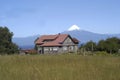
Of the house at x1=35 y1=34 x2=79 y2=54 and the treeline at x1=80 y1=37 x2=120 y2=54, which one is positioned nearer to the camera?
the treeline at x1=80 y1=37 x2=120 y2=54

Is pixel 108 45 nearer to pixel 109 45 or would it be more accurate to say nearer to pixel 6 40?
pixel 109 45

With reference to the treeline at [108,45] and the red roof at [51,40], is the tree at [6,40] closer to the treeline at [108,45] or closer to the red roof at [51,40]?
the red roof at [51,40]

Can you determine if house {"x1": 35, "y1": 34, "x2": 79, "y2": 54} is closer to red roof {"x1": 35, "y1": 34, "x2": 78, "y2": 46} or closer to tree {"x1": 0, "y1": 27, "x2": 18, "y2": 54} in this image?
red roof {"x1": 35, "y1": 34, "x2": 78, "y2": 46}

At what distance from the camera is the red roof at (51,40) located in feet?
261

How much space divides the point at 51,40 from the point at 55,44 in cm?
305

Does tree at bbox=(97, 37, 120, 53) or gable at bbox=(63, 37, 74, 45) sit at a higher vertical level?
gable at bbox=(63, 37, 74, 45)

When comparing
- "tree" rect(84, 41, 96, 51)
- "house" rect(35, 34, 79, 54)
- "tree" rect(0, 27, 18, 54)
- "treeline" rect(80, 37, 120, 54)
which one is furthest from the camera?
"house" rect(35, 34, 79, 54)

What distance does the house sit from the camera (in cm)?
7943

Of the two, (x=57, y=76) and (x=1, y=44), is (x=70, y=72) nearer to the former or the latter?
A: (x=57, y=76)

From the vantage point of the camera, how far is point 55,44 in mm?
79312

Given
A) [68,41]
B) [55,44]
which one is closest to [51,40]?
Answer: [55,44]

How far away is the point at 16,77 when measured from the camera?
735 cm

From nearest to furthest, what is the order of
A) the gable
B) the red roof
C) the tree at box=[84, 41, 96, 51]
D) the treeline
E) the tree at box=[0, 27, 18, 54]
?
1. the treeline
2. the tree at box=[84, 41, 96, 51]
3. the tree at box=[0, 27, 18, 54]
4. the red roof
5. the gable

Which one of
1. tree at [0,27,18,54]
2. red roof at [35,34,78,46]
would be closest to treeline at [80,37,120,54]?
red roof at [35,34,78,46]
